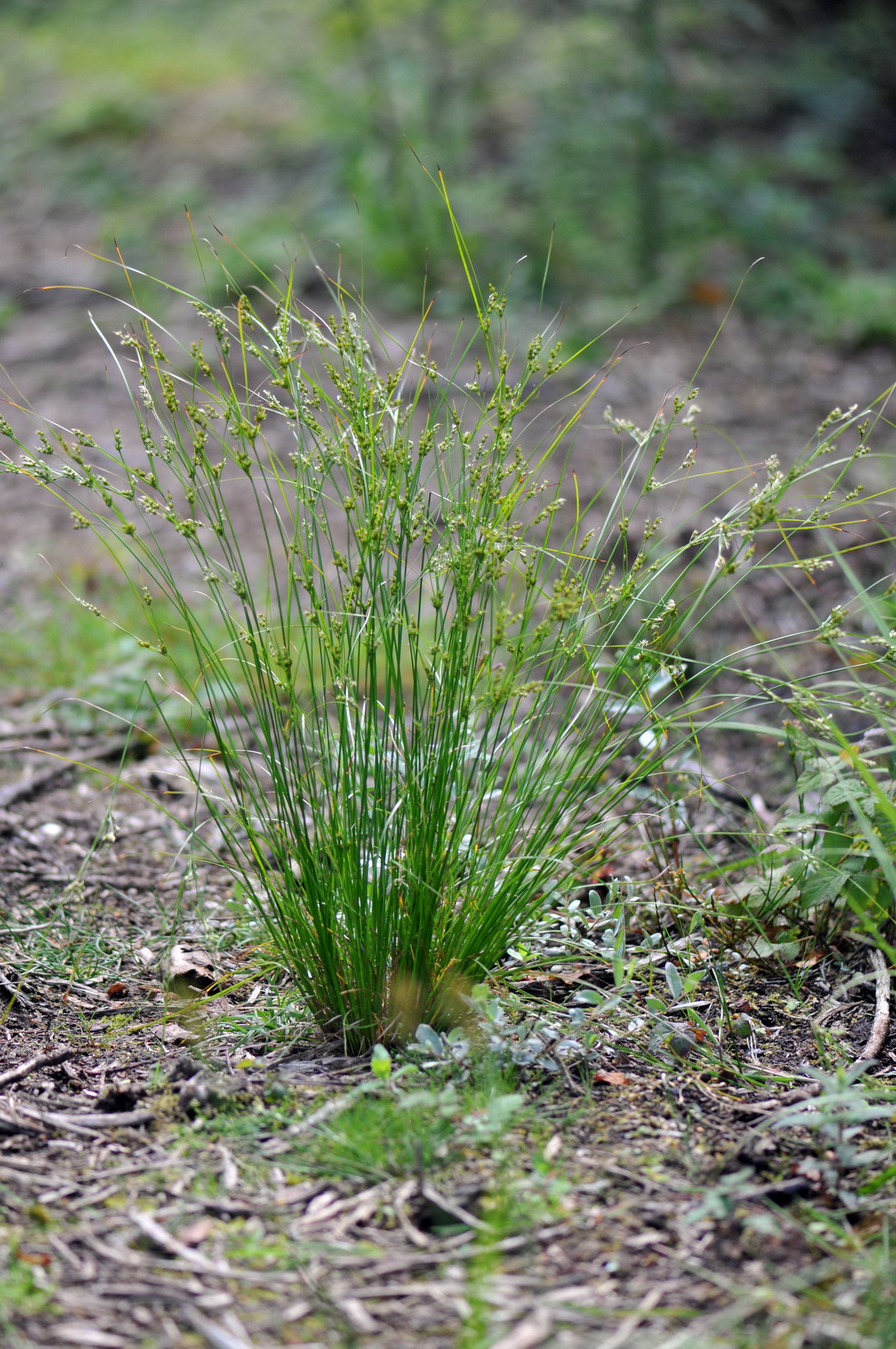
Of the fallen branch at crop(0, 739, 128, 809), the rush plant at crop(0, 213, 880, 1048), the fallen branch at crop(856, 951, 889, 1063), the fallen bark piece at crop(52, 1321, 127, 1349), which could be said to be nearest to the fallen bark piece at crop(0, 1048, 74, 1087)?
the rush plant at crop(0, 213, 880, 1048)

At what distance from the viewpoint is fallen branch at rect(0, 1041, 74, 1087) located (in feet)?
5.33

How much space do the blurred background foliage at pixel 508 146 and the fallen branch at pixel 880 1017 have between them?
4.45 metres

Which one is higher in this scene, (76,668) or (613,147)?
(613,147)

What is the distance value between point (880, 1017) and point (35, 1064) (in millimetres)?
1332

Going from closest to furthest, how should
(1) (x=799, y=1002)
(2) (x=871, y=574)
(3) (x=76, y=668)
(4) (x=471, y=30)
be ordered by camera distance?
(1) (x=799, y=1002)
(3) (x=76, y=668)
(2) (x=871, y=574)
(4) (x=471, y=30)

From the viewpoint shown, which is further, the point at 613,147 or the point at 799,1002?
the point at 613,147

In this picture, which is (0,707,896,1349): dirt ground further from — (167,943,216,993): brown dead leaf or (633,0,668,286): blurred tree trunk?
(633,0,668,286): blurred tree trunk

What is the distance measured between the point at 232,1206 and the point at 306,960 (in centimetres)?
39

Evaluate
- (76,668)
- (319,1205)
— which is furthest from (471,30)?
(319,1205)

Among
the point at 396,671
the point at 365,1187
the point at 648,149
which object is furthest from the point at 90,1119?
the point at 648,149

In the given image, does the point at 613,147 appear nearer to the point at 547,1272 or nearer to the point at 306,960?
the point at 306,960

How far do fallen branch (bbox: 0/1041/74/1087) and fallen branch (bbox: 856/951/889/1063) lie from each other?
1.22m

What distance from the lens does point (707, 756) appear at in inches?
118

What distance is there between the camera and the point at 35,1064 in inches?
66.2
